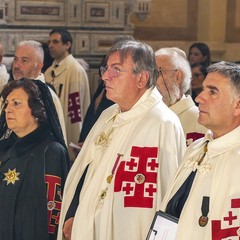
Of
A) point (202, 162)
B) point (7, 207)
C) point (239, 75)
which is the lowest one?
point (7, 207)

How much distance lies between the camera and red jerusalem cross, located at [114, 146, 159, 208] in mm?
5121

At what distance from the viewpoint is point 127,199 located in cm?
513

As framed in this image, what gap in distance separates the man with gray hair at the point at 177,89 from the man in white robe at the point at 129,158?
2.52 feet

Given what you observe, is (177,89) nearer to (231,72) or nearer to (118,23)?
(231,72)

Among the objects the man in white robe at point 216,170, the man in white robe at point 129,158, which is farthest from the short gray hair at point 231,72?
the man in white robe at point 129,158

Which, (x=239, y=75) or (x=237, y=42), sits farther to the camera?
(x=237, y=42)

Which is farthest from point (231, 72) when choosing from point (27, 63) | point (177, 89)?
point (27, 63)

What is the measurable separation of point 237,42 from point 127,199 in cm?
845

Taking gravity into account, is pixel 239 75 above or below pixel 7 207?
above

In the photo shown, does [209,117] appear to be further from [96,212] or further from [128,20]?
[128,20]

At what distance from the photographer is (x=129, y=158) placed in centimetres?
518

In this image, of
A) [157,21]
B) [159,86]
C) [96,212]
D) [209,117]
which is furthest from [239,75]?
[157,21]

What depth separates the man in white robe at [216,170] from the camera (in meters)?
4.40

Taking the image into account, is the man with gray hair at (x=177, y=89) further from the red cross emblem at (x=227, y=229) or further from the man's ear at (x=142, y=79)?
the red cross emblem at (x=227, y=229)
